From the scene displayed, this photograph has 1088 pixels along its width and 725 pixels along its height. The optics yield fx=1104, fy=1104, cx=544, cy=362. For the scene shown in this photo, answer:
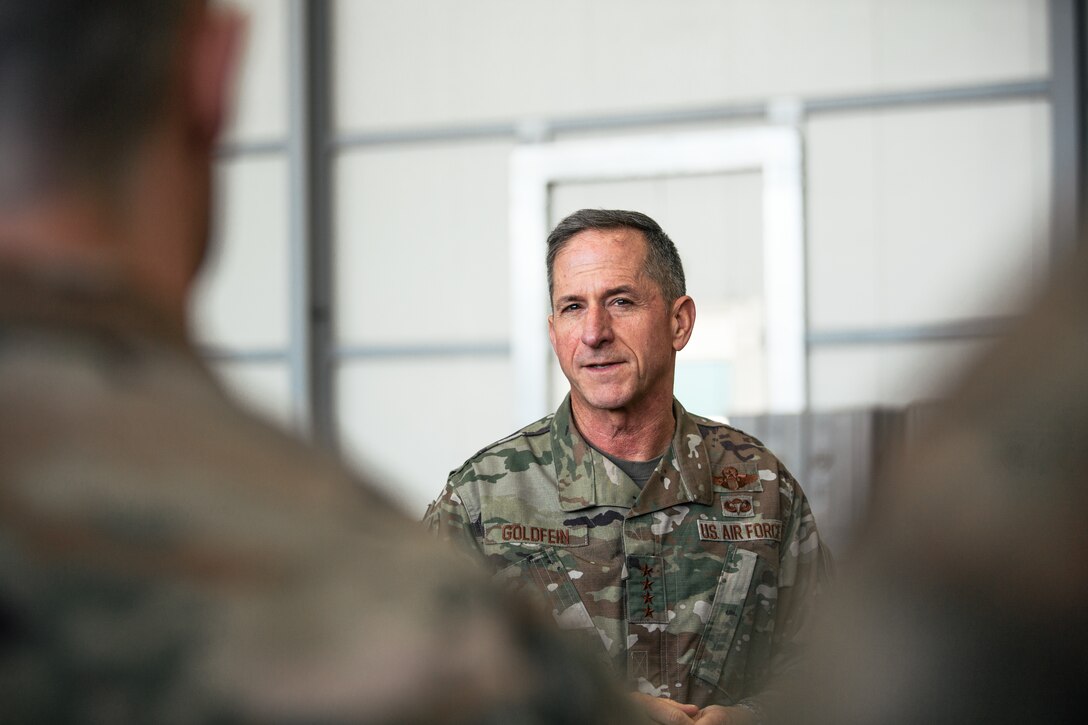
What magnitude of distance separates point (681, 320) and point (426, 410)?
16.0 feet

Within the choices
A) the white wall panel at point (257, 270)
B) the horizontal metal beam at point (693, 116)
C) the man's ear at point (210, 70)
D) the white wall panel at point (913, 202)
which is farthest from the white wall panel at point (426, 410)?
the man's ear at point (210, 70)

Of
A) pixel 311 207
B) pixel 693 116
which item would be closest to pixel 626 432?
pixel 693 116

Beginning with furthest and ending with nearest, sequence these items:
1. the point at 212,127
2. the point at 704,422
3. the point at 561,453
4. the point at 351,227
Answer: the point at 351,227 → the point at 704,422 → the point at 561,453 → the point at 212,127

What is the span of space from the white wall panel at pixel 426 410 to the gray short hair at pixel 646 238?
178 inches

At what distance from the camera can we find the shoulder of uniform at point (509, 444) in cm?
258

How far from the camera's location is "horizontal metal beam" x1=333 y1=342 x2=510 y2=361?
7.33 metres

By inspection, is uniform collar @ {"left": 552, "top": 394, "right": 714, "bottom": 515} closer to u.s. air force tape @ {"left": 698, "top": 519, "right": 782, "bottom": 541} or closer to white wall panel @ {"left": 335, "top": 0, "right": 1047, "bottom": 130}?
u.s. air force tape @ {"left": 698, "top": 519, "right": 782, "bottom": 541}

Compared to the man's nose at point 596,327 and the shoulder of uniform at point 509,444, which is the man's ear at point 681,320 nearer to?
the man's nose at point 596,327

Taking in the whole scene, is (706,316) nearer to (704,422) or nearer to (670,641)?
(704,422)

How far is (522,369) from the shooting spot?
7152 millimetres

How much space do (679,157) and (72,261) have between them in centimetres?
687

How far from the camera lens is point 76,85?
16.3 inches

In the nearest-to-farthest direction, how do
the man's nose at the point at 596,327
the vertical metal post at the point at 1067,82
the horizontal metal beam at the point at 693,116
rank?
the man's nose at the point at 596,327 → the vertical metal post at the point at 1067,82 → the horizontal metal beam at the point at 693,116

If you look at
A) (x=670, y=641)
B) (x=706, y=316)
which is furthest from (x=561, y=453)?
(x=706, y=316)
